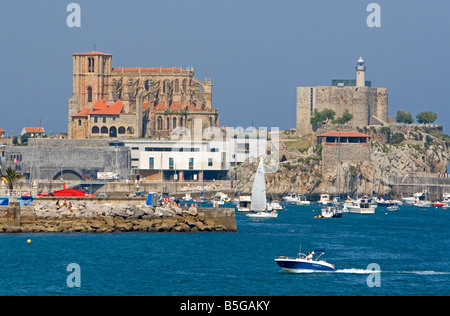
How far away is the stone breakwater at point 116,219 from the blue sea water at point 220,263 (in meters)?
1.34

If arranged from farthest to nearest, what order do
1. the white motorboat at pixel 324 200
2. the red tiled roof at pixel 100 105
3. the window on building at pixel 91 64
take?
the window on building at pixel 91 64, the red tiled roof at pixel 100 105, the white motorboat at pixel 324 200

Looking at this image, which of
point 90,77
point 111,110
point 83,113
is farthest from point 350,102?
point 83,113

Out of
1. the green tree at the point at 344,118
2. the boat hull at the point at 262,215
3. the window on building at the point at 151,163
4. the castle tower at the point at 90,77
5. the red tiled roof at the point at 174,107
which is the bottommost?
the boat hull at the point at 262,215

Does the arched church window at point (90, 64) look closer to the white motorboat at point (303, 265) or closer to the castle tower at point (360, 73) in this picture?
the castle tower at point (360, 73)

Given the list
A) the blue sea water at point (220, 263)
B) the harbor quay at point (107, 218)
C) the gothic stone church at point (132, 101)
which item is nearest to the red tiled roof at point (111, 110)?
the gothic stone church at point (132, 101)

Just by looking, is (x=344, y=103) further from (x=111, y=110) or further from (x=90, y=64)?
(x=90, y=64)

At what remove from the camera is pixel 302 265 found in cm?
5541

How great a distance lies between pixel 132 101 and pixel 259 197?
5907 centimetres

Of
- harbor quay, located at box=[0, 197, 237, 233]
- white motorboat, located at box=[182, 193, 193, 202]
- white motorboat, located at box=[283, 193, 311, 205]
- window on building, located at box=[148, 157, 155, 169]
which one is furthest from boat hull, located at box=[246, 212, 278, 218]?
window on building, located at box=[148, 157, 155, 169]

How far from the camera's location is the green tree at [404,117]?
166125mm

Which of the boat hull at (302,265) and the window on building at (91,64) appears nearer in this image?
the boat hull at (302,265)

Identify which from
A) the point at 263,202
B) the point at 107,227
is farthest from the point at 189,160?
the point at 107,227

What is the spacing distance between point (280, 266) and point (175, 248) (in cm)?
1224
